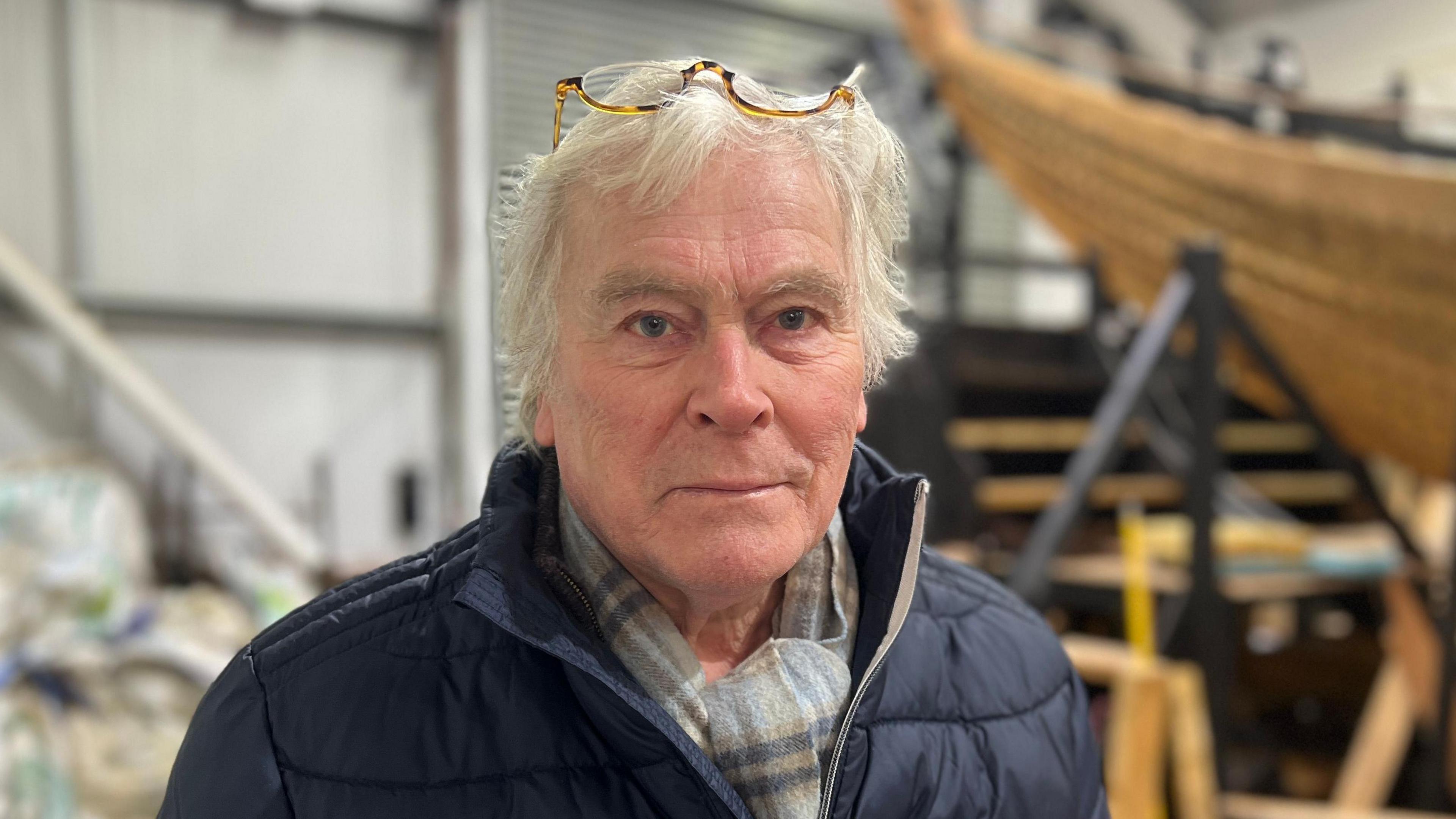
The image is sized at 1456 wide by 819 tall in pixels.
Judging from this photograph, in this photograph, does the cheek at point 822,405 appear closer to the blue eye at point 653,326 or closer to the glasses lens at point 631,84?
the blue eye at point 653,326

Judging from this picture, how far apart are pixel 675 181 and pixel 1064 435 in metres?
3.10

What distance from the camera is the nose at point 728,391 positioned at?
770 mm

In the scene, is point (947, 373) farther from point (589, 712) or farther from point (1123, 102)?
point (589, 712)

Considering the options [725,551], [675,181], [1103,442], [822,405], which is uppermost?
[675,181]

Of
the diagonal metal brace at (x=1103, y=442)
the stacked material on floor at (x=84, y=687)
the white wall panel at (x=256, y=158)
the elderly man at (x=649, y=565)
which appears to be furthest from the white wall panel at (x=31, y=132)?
the elderly man at (x=649, y=565)

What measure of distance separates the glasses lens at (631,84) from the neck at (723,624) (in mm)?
401

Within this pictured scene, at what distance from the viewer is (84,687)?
89.7 inches

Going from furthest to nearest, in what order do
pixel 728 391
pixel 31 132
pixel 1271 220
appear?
pixel 31 132, pixel 1271 220, pixel 728 391

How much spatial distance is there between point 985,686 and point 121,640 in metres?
2.17

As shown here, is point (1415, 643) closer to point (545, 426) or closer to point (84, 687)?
point (545, 426)

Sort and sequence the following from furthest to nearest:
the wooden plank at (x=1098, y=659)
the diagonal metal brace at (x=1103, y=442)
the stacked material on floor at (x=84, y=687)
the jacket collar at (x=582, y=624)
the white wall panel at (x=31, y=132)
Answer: the white wall panel at (x=31, y=132), the diagonal metal brace at (x=1103, y=442), the stacked material on floor at (x=84, y=687), the wooden plank at (x=1098, y=659), the jacket collar at (x=582, y=624)

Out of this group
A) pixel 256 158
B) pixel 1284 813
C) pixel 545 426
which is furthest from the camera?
pixel 256 158

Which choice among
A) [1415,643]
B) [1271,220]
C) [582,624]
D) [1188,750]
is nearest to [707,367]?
[582,624]

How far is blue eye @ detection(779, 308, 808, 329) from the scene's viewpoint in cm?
82
